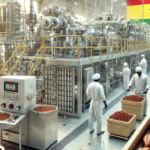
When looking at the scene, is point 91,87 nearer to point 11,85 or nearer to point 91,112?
point 91,112

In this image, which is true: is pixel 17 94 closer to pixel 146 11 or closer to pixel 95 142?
pixel 95 142

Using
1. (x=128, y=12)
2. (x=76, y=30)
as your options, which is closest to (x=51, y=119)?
(x=76, y=30)

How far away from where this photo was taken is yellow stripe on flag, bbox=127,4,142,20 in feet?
52.5

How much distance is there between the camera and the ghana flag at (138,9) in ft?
51.7

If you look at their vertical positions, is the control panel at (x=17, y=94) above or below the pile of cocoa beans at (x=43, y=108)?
above

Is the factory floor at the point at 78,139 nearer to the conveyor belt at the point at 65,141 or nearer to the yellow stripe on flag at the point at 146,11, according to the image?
the conveyor belt at the point at 65,141

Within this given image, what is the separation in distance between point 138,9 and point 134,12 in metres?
0.40

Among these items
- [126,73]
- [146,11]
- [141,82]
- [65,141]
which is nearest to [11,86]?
[65,141]

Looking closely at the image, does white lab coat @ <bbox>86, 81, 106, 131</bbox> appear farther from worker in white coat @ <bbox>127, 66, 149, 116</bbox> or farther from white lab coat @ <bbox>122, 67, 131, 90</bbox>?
white lab coat @ <bbox>122, 67, 131, 90</bbox>

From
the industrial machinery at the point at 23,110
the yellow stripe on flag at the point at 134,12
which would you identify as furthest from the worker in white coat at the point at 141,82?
the yellow stripe on flag at the point at 134,12

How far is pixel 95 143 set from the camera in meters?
5.07

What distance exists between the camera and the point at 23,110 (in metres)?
4.56

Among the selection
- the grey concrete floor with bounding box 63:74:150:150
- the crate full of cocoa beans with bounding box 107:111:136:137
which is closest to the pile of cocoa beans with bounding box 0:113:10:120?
the grey concrete floor with bounding box 63:74:150:150

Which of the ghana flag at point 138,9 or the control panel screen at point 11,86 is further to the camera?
the ghana flag at point 138,9
